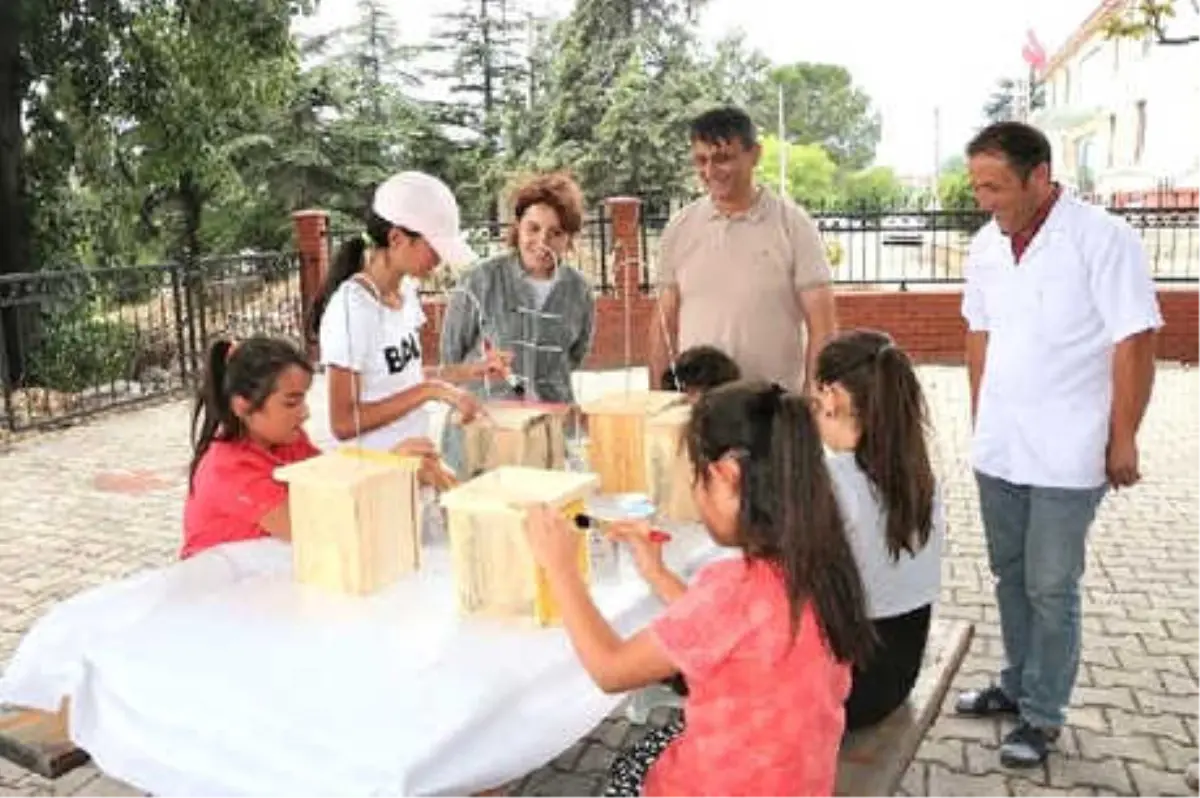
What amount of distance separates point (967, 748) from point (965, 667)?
636 millimetres

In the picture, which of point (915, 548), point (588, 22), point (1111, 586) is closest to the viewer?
point (915, 548)

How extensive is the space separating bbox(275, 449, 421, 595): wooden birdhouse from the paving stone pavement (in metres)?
1.16

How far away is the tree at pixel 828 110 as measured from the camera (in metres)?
62.4

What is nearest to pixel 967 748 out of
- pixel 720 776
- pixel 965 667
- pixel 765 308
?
pixel 965 667

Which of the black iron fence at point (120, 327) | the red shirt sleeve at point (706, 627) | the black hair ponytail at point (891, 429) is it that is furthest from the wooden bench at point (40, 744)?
the black iron fence at point (120, 327)

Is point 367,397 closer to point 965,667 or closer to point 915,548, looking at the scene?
point 915,548

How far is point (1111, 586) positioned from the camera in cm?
442

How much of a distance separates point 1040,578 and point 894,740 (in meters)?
0.81

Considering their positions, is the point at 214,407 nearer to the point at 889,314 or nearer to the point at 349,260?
the point at 349,260

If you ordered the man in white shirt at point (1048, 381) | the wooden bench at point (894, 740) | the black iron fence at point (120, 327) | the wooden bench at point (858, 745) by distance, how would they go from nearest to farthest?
the wooden bench at point (858, 745) → the wooden bench at point (894, 740) → the man in white shirt at point (1048, 381) → the black iron fence at point (120, 327)

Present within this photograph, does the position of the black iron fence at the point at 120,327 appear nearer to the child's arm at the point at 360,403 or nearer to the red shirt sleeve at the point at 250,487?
the child's arm at the point at 360,403

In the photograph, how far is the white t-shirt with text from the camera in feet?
8.63

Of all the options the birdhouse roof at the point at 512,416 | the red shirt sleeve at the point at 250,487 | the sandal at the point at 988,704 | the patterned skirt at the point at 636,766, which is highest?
the birdhouse roof at the point at 512,416

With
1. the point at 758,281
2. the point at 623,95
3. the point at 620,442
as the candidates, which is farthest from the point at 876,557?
the point at 623,95
